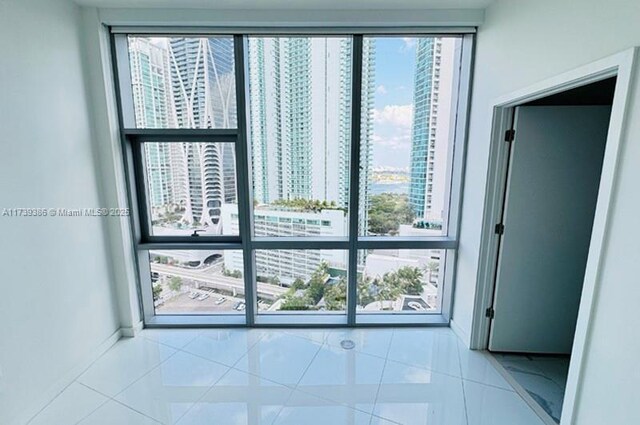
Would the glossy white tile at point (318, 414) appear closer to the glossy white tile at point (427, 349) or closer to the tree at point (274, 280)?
the glossy white tile at point (427, 349)

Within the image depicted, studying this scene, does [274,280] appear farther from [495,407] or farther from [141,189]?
[495,407]

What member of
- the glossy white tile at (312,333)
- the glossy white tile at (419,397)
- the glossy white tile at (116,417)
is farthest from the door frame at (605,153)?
the glossy white tile at (116,417)

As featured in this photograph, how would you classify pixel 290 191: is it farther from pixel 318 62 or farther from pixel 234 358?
pixel 234 358

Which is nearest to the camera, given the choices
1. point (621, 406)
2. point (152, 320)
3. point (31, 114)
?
point (621, 406)

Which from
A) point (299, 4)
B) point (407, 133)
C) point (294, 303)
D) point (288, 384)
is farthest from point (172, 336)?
point (299, 4)

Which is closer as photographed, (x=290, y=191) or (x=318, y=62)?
(x=318, y=62)

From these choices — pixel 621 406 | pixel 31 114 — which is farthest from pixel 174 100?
pixel 621 406
